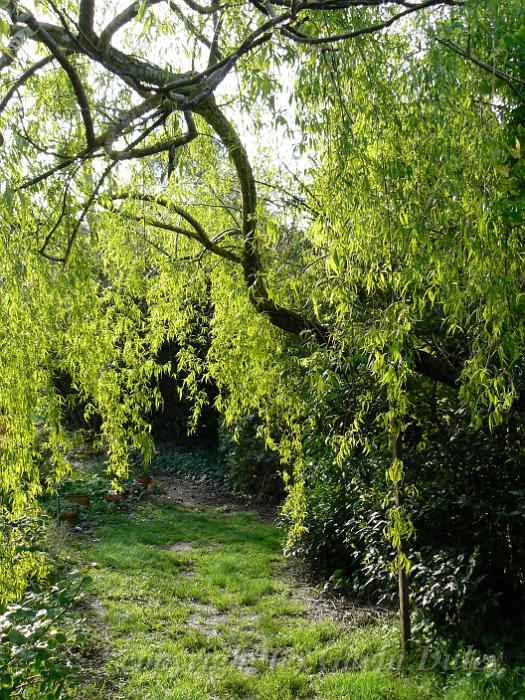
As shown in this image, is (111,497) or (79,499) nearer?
(79,499)

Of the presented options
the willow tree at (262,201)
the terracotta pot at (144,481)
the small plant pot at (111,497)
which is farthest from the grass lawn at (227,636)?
the terracotta pot at (144,481)

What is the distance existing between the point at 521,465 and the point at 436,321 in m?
1.17

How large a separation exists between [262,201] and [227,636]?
332 cm

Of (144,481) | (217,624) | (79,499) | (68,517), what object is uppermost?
(144,481)

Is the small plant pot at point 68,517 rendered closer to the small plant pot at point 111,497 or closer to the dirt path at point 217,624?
the dirt path at point 217,624

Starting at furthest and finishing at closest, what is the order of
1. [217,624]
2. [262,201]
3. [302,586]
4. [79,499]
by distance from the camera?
[79,499] < [302,586] < [217,624] < [262,201]

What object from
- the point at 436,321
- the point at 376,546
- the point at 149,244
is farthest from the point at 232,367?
the point at 376,546

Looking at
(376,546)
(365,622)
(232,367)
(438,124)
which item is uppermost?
(438,124)

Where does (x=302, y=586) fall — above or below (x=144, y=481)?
below

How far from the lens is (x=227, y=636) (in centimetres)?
488

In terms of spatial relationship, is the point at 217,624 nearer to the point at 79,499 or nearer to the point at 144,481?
the point at 79,499

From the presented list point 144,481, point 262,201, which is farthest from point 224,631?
point 144,481

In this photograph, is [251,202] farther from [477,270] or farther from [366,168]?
[477,270]

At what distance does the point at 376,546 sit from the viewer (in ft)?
17.3
